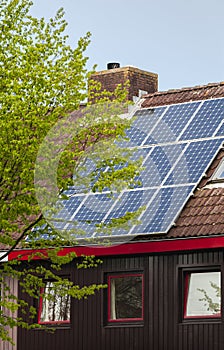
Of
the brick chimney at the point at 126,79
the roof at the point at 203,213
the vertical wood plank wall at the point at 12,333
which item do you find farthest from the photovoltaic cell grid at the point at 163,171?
the brick chimney at the point at 126,79

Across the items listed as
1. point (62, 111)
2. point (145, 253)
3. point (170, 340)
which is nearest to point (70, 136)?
point (62, 111)

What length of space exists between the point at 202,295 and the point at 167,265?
4.04ft

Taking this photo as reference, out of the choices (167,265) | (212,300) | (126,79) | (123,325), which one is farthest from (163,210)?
(126,79)

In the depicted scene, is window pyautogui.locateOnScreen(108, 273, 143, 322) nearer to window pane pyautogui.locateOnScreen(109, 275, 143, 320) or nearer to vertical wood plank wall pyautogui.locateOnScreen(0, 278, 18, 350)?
window pane pyautogui.locateOnScreen(109, 275, 143, 320)

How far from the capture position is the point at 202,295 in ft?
84.2

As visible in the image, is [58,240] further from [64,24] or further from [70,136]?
[64,24]

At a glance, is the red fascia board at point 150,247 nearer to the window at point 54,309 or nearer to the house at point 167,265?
the house at point 167,265

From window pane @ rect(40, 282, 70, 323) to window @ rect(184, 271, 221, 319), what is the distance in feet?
12.1

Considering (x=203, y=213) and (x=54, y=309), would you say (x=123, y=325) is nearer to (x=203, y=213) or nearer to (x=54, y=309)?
(x=54, y=309)

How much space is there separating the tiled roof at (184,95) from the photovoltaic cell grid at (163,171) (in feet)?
2.67

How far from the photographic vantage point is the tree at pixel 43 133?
2356 cm

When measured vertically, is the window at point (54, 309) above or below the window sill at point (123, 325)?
above

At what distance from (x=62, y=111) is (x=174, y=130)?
541 cm

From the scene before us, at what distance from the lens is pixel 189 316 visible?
25.8m
